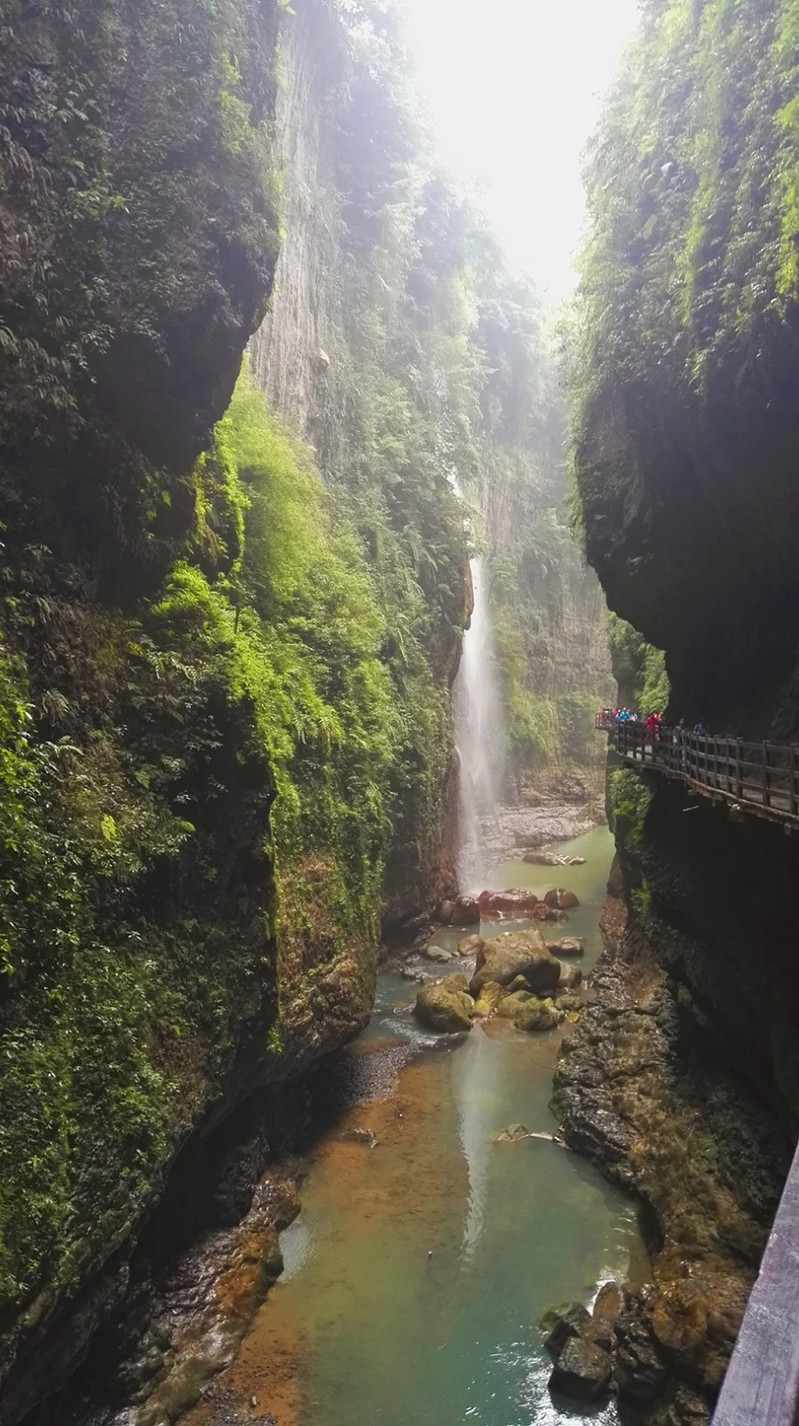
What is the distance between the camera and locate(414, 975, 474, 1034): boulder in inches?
724

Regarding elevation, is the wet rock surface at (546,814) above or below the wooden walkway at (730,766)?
below

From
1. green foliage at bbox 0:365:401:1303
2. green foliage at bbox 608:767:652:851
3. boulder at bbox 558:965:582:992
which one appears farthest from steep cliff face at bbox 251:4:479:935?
green foliage at bbox 0:365:401:1303

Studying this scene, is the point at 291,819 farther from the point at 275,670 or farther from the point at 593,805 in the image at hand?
the point at 593,805

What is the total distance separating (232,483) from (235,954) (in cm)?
802

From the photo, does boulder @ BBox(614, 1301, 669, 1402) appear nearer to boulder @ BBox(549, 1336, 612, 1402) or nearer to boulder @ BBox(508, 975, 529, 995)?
boulder @ BBox(549, 1336, 612, 1402)

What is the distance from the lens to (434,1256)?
38.1 feet

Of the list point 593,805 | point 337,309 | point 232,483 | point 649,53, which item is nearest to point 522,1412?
point 232,483

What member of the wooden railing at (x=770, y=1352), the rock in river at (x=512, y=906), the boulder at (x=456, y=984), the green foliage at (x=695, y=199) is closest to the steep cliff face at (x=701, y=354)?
the green foliage at (x=695, y=199)

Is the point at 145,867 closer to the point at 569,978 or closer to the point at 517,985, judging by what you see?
the point at 517,985

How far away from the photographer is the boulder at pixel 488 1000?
19.3 metres

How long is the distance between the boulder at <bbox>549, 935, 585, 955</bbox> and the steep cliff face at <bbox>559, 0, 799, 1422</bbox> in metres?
6.63

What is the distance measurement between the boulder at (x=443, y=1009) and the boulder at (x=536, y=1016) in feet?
3.43

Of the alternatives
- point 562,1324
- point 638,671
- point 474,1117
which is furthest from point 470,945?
point 562,1324

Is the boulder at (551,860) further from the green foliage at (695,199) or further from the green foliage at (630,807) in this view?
the green foliage at (695,199)
